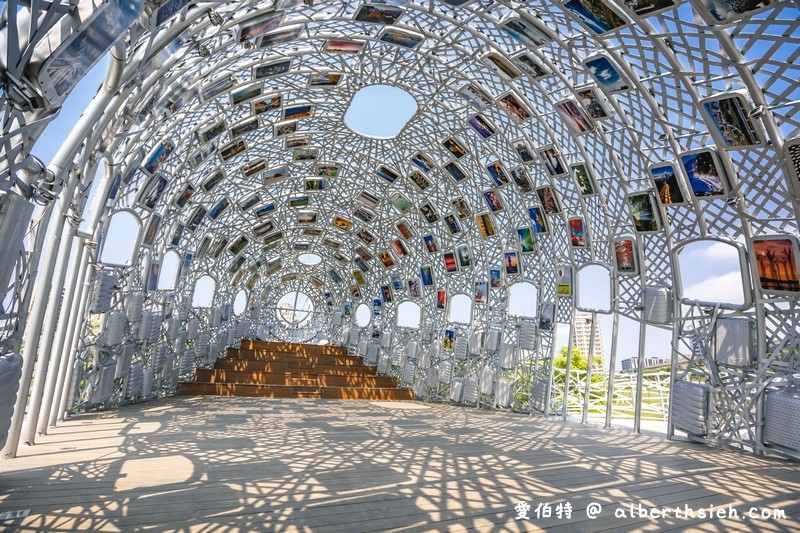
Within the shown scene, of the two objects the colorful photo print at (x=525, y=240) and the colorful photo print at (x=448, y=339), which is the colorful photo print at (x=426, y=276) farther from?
the colorful photo print at (x=525, y=240)

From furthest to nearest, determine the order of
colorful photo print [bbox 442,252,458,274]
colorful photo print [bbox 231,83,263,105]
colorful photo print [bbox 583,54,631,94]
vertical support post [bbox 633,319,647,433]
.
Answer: colorful photo print [bbox 442,252,458,274] < colorful photo print [bbox 231,83,263,105] < vertical support post [bbox 633,319,647,433] < colorful photo print [bbox 583,54,631,94]

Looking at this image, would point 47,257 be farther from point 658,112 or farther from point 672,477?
point 658,112

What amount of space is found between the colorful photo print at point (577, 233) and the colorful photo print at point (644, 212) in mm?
2428

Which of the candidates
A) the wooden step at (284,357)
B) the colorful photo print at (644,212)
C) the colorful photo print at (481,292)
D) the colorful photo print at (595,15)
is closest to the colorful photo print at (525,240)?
the colorful photo print at (481,292)

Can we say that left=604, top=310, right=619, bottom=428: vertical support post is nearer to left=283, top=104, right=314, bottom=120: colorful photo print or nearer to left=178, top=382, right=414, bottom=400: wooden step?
left=178, top=382, right=414, bottom=400: wooden step

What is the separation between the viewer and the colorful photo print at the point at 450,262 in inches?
960

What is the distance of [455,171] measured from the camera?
68.7ft

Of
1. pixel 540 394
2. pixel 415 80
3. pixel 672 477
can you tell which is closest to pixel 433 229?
pixel 415 80

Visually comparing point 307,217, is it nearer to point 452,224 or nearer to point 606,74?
point 452,224

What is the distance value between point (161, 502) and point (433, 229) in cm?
2169

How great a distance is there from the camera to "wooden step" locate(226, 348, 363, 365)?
2983cm

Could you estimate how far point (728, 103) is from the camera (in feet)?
31.2

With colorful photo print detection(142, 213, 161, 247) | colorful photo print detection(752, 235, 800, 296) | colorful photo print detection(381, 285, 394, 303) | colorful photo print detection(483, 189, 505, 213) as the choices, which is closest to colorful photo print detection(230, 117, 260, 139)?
colorful photo print detection(142, 213, 161, 247)

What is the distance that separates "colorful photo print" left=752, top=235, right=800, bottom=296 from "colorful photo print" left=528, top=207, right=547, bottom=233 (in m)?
8.10
